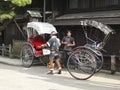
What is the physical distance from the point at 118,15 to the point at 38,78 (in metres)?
4.56

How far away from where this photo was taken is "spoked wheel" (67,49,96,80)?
1341 centimetres

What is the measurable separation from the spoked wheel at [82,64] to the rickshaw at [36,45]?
9.62ft

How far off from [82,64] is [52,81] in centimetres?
149

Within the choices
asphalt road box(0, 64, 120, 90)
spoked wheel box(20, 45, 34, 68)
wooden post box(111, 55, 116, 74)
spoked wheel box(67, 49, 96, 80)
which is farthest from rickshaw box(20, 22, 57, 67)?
wooden post box(111, 55, 116, 74)

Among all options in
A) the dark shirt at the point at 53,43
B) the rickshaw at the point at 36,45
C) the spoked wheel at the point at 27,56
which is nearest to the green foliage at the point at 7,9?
the rickshaw at the point at 36,45

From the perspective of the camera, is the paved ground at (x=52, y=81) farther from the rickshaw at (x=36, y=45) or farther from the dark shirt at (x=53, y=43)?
the rickshaw at (x=36, y=45)

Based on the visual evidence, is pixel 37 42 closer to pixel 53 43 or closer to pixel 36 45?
pixel 36 45

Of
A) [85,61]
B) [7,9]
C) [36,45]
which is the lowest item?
[85,61]

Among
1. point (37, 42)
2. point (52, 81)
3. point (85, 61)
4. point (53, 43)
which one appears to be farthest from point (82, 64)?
point (37, 42)

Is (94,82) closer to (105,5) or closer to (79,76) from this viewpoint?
(79,76)

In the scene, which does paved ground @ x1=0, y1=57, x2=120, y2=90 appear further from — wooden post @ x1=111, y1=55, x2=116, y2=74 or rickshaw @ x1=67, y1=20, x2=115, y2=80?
rickshaw @ x1=67, y1=20, x2=115, y2=80

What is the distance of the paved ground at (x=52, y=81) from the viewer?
465 inches

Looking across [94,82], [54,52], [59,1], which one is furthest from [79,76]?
[59,1]

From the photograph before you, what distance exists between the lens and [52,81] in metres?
13.2
